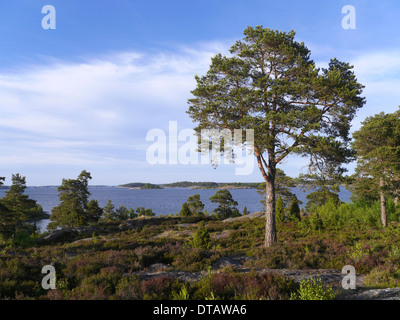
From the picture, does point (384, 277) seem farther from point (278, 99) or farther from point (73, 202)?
point (73, 202)

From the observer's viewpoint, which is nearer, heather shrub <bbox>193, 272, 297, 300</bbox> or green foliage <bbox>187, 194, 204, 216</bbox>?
heather shrub <bbox>193, 272, 297, 300</bbox>

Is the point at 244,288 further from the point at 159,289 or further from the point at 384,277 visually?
the point at 384,277

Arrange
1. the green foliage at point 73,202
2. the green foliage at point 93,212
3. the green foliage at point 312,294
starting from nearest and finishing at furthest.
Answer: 1. the green foliage at point 312,294
2. the green foliage at point 73,202
3. the green foliage at point 93,212

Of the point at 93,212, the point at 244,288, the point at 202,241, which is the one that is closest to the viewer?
the point at 244,288

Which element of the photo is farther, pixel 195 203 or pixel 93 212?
pixel 195 203

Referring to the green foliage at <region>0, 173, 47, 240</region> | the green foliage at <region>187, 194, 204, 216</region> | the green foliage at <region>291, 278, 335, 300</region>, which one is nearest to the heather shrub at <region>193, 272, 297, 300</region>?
the green foliage at <region>291, 278, 335, 300</region>

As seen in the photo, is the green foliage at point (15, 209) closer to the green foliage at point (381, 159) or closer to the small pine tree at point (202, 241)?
the small pine tree at point (202, 241)

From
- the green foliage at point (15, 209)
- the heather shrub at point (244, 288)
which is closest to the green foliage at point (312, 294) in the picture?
the heather shrub at point (244, 288)

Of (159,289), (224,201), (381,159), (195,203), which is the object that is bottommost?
(195,203)

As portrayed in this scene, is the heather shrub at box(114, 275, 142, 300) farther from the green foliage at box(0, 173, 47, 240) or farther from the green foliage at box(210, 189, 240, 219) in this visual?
the green foliage at box(210, 189, 240, 219)

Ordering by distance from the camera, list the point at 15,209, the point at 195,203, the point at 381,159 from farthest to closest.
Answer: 1. the point at 195,203
2. the point at 15,209
3. the point at 381,159

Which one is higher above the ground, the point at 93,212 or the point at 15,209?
the point at 15,209

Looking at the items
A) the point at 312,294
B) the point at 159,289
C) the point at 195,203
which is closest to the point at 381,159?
the point at 312,294
